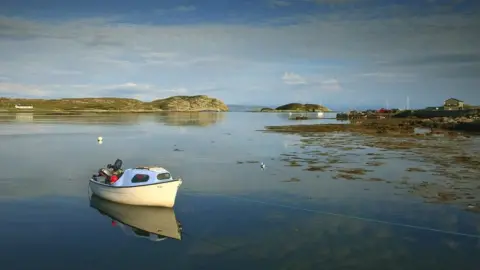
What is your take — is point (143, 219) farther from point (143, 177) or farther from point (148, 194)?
point (143, 177)

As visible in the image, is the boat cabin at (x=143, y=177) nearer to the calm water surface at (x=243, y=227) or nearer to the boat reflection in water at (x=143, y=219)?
the boat reflection in water at (x=143, y=219)

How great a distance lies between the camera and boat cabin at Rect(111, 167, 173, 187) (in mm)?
23797

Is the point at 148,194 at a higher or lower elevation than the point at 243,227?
higher

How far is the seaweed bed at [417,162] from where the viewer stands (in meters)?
27.5

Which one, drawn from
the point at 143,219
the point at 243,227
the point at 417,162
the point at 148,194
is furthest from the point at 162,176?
the point at 417,162

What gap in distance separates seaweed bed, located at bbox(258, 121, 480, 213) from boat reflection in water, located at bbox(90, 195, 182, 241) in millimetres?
12405

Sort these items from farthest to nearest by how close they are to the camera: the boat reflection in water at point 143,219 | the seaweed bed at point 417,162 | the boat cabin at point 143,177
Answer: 1. the seaweed bed at point 417,162
2. the boat cabin at point 143,177
3. the boat reflection in water at point 143,219

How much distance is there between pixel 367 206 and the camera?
Result: 23953 millimetres

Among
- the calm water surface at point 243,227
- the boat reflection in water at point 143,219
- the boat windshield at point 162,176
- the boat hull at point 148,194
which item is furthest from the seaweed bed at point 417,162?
the boat reflection in water at point 143,219

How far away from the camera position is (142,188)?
2345 cm

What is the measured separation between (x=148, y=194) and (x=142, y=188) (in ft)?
1.54

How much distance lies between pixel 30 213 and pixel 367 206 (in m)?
18.4

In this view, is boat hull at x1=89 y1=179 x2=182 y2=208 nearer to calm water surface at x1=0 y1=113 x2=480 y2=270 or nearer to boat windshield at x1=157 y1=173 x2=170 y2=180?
calm water surface at x1=0 y1=113 x2=480 y2=270

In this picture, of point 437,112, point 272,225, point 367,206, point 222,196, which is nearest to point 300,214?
point 272,225
